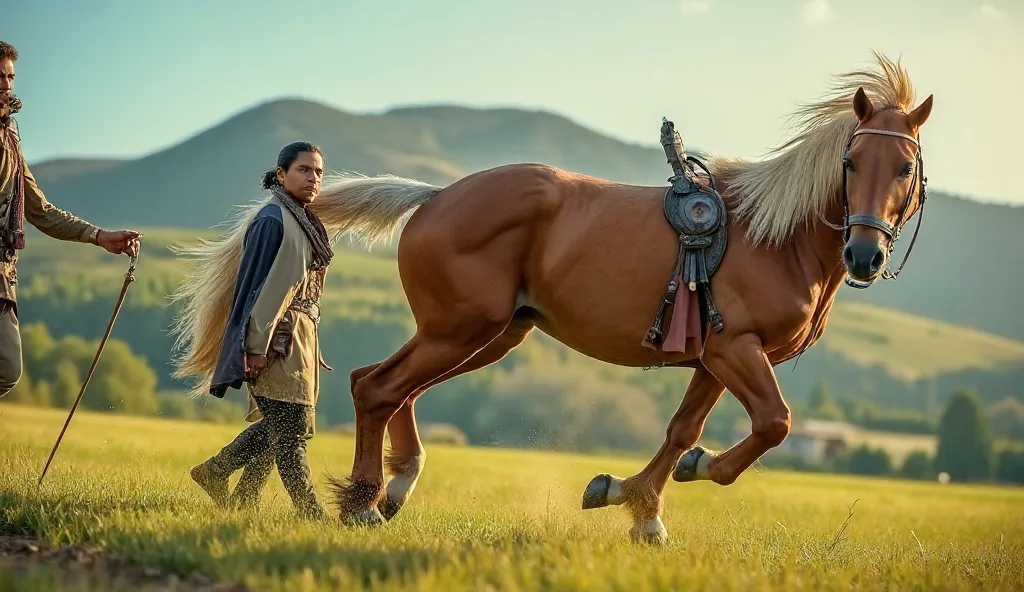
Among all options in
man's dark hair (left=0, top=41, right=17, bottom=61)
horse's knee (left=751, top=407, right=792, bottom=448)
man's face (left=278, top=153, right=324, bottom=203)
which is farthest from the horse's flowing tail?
horse's knee (left=751, top=407, right=792, bottom=448)

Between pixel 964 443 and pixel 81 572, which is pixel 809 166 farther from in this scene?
pixel 964 443

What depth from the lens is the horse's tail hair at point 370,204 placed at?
755cm

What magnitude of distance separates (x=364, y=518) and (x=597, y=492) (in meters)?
1.63

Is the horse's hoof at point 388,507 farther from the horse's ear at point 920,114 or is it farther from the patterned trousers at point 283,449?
the horse's ear at point 920,114

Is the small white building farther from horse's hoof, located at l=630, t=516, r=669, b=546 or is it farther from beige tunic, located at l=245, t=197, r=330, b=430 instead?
beige tunic, located at l=245, t=197, r=330, b=430

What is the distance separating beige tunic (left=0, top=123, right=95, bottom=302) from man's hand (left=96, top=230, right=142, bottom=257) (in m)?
0.10

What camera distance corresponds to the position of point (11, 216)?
21.5 feet

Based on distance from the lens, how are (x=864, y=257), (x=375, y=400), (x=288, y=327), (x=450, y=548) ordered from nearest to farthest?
(x=450, y=548) < (x=864, y=257) < (x=288, y=327) < (x=375, y=400)

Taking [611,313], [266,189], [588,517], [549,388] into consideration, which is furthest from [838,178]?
[549,388]

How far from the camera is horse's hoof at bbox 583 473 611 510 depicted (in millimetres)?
6992

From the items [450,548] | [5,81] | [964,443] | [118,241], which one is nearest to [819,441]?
[964,443]

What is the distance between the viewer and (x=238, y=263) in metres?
7.37

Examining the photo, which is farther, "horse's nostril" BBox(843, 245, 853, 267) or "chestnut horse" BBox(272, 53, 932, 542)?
"chestnut horse" BBox(272, 53, 932, 542)

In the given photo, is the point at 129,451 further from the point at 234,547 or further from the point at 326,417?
the point at 326,417
